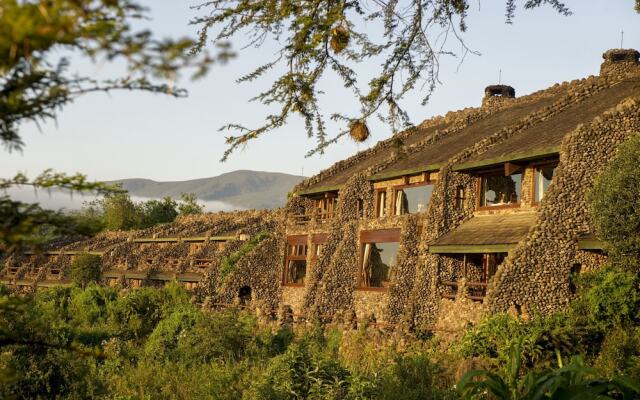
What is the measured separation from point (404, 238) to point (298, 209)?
41.7 ft

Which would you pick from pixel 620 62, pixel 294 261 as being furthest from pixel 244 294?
pixel 620 62

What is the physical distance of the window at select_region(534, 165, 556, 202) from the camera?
2662cm

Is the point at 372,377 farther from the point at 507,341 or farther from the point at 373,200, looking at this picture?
the point at 373,200

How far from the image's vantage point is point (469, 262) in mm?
28875

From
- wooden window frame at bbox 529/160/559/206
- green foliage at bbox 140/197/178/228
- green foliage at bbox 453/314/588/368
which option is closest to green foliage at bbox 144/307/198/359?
green foliage at bbox 453/314/588/368

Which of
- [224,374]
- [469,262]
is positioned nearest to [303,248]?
[469,262]

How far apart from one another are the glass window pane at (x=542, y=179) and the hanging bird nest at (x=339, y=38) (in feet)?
56.5

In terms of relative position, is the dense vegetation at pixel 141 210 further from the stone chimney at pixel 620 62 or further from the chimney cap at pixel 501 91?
the stone chimney at pixel 620 62

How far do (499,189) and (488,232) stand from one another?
114 inches

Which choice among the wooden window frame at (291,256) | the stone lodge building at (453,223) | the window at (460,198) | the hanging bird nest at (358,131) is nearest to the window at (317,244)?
the stone lodge building at (453,223)

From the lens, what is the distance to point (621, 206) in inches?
845

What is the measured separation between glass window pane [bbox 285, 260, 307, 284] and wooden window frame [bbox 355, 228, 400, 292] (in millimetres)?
7867

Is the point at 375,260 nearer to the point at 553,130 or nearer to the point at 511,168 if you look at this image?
the point at 511,168

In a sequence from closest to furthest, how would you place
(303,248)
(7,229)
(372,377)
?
(7,229) < (372,377) < (303,248)
